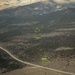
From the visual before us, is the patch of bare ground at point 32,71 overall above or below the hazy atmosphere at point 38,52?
above

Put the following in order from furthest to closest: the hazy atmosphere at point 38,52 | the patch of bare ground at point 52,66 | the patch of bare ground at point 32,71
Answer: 1. the hazy atmosphere at point 38,52
2. the patch of bare ground at point 52,66
3. the patch of bare ground at point 32,71

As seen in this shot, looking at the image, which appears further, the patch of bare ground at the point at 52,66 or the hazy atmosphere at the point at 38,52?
the hazy atmosphere at the point at 38,52

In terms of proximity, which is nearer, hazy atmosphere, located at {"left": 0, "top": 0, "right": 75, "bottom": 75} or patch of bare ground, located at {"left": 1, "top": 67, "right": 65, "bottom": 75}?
patch of bare ground, located at {"left": 1, "top": 67, "right": 65, "bottom": 75}

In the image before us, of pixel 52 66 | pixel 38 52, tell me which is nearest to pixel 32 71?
pixel 52 66

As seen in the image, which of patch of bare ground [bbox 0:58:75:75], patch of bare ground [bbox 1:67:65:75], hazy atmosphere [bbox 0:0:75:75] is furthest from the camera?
hazy atmosphere [bbox 0:0:75:75]

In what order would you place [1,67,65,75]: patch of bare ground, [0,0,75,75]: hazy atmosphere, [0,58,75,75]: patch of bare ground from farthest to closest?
1. [0,0,75,75]: hazy atmosphere
2. [0,58,75,75]: patch of bare ground
3. [1,67,65,75]: patch of bare ground

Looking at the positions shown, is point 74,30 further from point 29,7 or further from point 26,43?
point 29,7

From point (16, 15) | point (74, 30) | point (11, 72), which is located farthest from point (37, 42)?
point (16, 15)

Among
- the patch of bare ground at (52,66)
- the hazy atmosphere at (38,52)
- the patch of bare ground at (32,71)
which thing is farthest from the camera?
the hazy atmosphere at (38,52)

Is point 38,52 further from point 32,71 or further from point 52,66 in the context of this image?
point 32,71

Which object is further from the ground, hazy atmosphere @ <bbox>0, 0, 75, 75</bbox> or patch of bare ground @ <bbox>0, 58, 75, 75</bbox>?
patch of bare ground @ <bbox>0, 58, 75, 75</bbox>

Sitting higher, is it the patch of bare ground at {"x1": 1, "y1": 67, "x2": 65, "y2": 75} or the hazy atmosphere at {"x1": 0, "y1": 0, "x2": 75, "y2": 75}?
the patch of bare ground at {"x1": 1, "y1": 67, "x2": 65, "y2": 75}

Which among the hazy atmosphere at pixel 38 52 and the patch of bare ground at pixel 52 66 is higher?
the patch of bare ground at pixel 52 66
